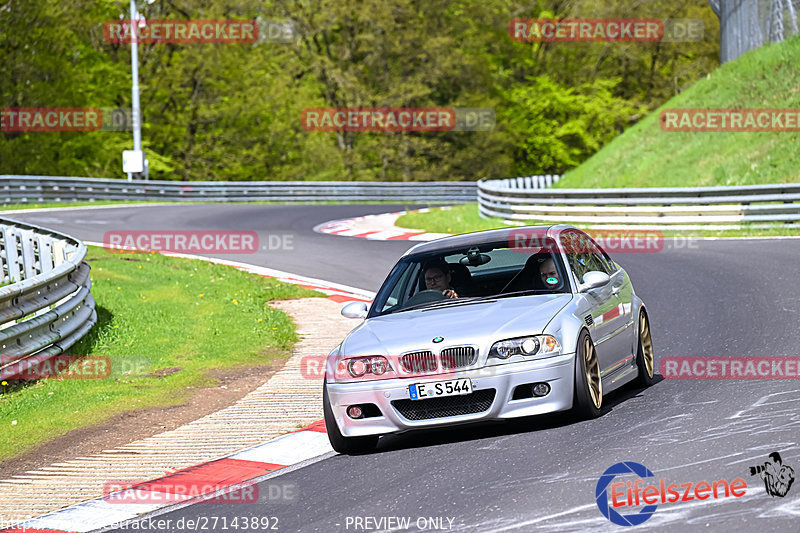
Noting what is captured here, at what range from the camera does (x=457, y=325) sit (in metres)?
7.91

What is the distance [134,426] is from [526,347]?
3763 mm

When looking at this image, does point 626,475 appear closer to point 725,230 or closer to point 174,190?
point 725,230

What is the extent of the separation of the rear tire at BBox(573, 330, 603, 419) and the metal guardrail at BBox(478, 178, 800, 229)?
54.8 feet

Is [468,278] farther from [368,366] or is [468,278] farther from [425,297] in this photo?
[368,366]

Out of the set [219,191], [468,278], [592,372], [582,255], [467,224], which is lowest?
[219,191]

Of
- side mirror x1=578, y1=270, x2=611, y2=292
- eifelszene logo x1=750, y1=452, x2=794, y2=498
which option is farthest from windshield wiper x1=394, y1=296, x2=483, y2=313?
eifelszene logo x1=750, y1=452, x2=794, y2=498

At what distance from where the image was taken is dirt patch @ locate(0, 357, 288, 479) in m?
8.73

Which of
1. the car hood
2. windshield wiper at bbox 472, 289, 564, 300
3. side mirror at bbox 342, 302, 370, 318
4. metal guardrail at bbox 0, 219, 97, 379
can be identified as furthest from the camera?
metal guardrail at bbox 0, 219, 97, 379

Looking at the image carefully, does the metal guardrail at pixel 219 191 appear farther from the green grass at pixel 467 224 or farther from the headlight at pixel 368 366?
the headlight at pixel 368 366

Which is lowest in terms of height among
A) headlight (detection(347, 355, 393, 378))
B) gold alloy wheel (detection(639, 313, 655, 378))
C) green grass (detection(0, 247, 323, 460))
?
green grass (detection(0, 247, 323, 460))

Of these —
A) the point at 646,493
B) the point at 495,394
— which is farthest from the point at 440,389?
the point at 646,493

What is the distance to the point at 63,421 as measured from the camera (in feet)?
32.6

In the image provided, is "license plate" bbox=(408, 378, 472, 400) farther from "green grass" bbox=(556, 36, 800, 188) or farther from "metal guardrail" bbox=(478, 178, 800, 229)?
"green grass" bbox=(556, 36, 800, 188)

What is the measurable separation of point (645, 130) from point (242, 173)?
30.0 meters
